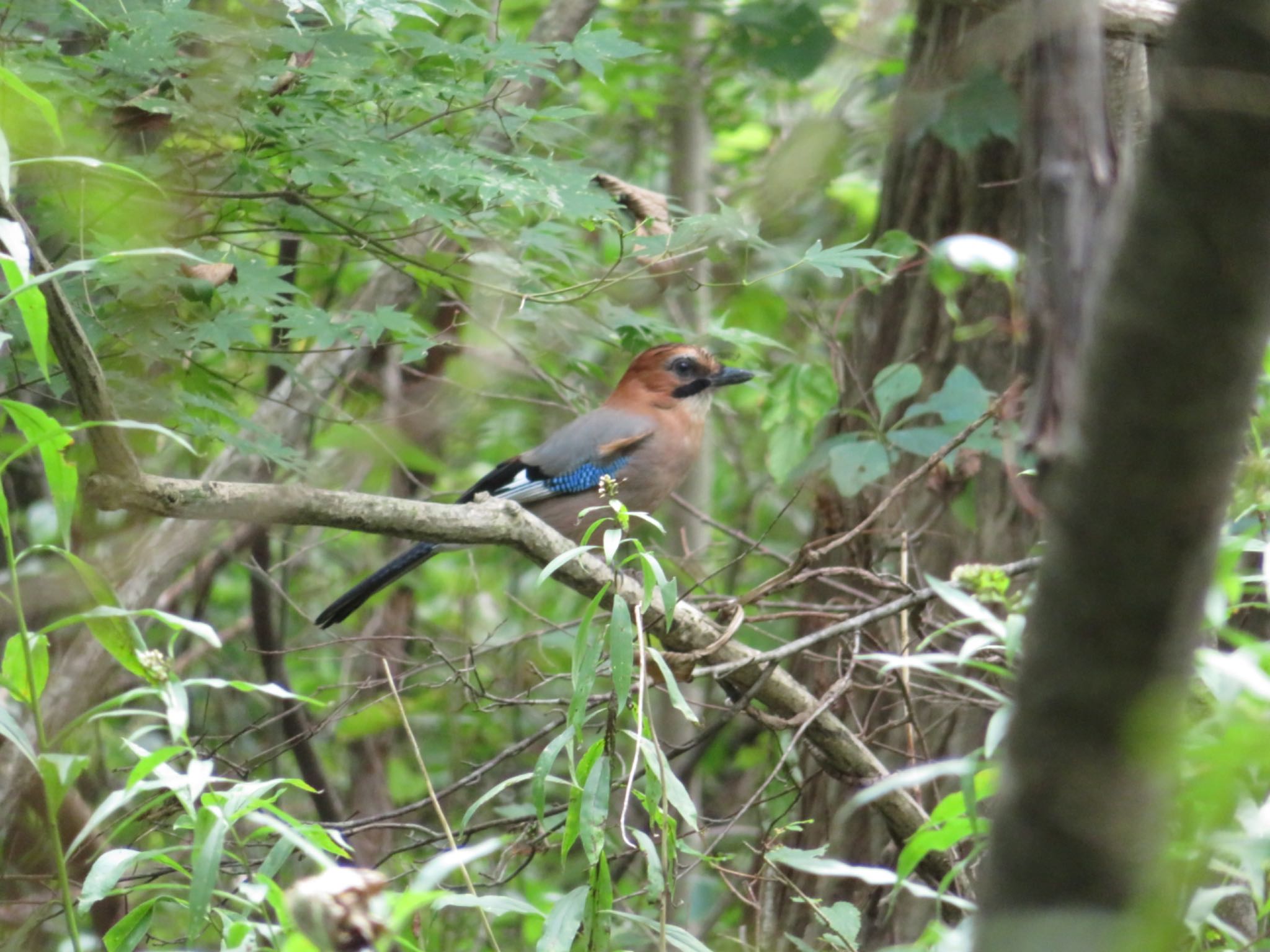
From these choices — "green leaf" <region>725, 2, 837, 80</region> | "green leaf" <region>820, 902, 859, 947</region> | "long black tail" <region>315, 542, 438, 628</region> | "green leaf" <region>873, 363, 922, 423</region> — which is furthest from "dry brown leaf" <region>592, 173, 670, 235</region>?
"green leaf" <region>820, 902, 859, 947</region>

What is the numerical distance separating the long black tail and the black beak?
1.44m

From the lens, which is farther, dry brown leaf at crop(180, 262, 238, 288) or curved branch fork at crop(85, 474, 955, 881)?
dry brown leaf at crop(180, 262, 238, 288)

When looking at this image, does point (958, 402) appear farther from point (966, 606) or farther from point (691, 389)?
point (966, 606)

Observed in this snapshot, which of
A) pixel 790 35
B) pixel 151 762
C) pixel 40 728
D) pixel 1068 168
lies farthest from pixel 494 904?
pixel 790 35

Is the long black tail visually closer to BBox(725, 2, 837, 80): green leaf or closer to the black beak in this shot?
the black beak

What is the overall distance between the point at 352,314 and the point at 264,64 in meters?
0.68

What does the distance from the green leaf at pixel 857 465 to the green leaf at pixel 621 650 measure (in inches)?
67.5

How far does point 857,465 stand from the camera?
3654 millimetres

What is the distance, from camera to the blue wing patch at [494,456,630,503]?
16.8 ft

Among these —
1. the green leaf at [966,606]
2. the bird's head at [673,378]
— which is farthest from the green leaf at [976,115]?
the green leaf at [966,606]

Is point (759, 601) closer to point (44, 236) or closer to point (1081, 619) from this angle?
point (44, 236)

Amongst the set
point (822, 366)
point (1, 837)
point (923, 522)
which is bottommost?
point (1, 837)

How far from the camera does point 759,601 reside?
3.12 m

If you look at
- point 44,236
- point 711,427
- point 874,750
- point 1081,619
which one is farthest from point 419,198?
point 711,427
